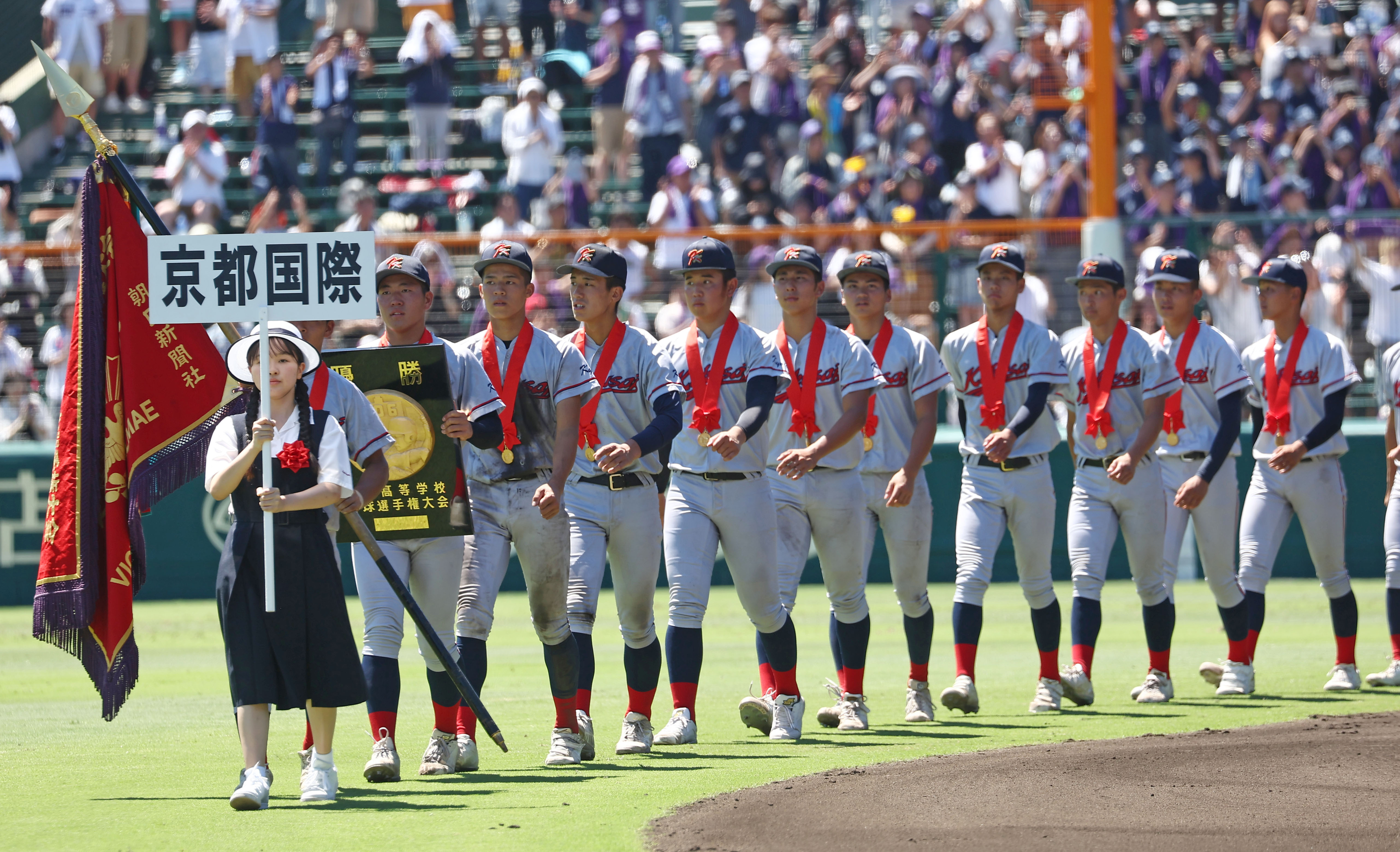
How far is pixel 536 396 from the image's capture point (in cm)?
793

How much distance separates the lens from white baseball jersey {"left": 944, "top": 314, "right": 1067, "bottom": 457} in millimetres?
9539

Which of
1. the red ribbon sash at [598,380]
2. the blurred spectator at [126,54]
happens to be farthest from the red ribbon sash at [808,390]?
the blurred spectator at [126,54]

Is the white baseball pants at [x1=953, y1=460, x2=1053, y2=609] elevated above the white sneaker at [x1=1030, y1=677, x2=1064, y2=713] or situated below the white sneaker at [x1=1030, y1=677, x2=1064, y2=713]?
above

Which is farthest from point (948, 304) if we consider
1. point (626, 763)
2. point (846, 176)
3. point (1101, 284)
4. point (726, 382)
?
point (626, 763)

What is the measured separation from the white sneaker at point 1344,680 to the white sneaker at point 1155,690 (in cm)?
93

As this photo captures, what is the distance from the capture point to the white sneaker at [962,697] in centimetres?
916

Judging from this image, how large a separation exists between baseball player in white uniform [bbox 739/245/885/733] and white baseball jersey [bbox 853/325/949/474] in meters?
0.50

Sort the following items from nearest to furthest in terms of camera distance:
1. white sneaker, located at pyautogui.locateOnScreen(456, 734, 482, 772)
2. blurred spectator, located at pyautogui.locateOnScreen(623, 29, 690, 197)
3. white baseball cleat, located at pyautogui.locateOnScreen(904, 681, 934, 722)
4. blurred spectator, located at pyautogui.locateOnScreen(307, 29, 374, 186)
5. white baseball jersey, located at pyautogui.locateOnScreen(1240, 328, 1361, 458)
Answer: white sneaker, located at pyautogui.locateOnScreen(456, 734, 482, 772)
white baseball cleat, located at pyautogui.locateOnScreen(904, 681, 934, 722)
white baseball jersey, located at pyautogui.locateOnScreen(1240, 328, 1361, 458)
blurred spectator, located at pyautogui.locateOnScreen(623, 29, 690, 197)
blurred spectator, located at pyautogui.locateOnScreen(307, 29, 374, 186)

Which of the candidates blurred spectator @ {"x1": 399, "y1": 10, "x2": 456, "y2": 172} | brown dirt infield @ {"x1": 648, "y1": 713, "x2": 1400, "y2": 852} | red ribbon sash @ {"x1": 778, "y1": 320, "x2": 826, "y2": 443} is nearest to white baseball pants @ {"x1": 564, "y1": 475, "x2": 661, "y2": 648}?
red ribbon sash @ {"x1": 778, "y1": 320, "x2": 826, "y2": 443}

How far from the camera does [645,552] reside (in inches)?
316

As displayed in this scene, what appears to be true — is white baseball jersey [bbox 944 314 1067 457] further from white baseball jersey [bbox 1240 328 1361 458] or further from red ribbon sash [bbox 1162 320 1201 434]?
white baseball jersey [bbox 1240 328 1361 458]

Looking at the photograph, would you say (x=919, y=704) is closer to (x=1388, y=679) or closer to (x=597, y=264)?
(x=597, y=264)

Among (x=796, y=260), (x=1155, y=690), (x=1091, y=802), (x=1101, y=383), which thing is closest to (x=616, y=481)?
(x=796, y=260)

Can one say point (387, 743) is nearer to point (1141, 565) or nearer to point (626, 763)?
point (626, 763)
